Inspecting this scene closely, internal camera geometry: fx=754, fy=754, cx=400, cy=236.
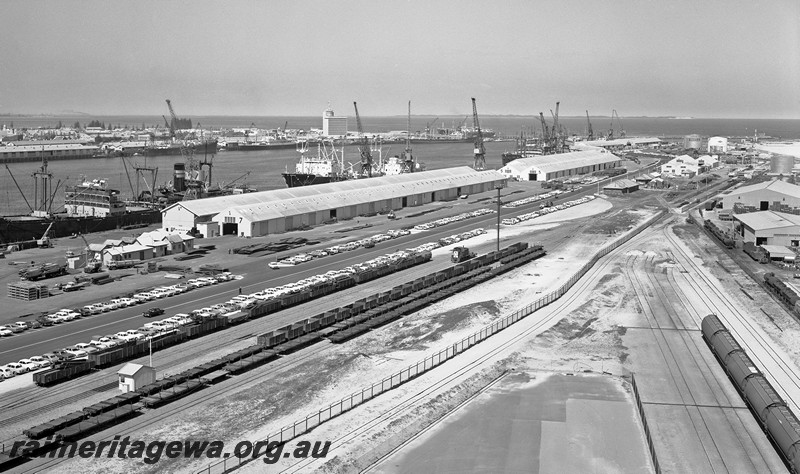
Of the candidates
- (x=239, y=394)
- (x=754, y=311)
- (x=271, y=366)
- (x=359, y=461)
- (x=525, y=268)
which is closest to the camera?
(x=359, y=461)

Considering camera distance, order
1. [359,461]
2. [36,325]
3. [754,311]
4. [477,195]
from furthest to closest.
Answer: [477,195]
[754,311]
[36,325]
[359,461]

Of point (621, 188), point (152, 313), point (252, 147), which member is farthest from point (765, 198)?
point (252, 147)

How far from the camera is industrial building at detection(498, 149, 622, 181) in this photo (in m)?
99.8

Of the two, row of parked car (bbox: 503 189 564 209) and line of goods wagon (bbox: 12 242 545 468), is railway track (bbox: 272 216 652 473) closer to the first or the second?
line of goods wagon (bbox: 12 242 545 468)

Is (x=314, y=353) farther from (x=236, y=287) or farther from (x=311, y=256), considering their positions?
(x=311, y=256)

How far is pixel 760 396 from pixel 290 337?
1638 cm

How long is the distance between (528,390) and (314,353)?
26.8 feet

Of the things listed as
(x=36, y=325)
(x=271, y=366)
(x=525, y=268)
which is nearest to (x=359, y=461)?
(x=271, y=366)

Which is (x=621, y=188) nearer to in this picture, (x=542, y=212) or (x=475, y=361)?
(x=542, y=212)

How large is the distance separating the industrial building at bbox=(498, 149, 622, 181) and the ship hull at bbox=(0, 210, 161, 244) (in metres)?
48.9

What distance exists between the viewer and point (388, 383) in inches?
965

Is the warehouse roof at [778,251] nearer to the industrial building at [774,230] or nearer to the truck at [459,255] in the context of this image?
the industrial building at [774,230]

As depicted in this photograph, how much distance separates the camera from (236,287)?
38.5m

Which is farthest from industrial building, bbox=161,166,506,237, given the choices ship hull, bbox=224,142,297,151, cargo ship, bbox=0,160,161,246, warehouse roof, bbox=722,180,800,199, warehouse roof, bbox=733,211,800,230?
ship hull, bbox=224,142,297,151
